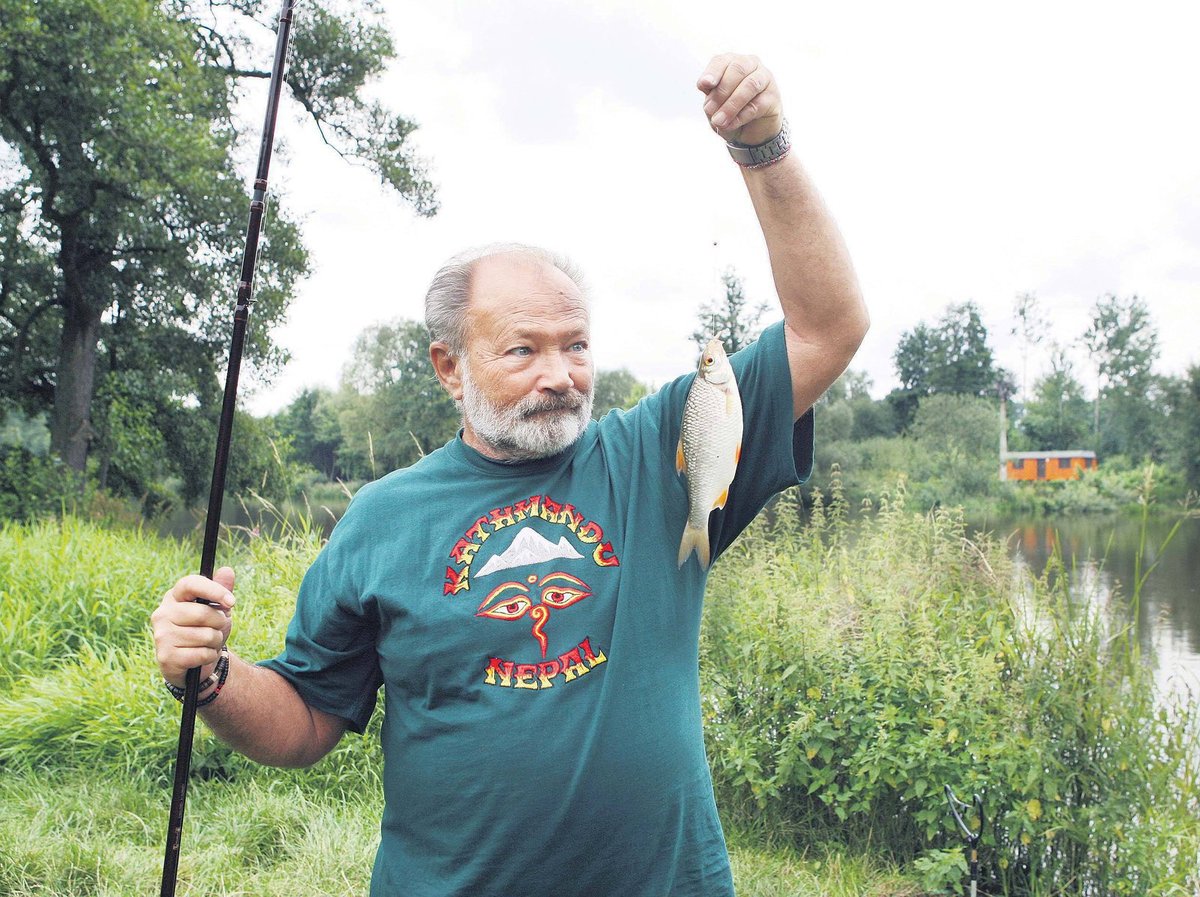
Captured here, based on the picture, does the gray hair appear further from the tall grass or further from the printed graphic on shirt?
the tall grass

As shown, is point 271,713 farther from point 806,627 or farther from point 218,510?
point 806,627

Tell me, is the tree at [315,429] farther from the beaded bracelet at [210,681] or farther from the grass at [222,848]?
the beaded bracelet at [210,681]

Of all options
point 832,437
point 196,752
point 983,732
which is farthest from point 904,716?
point 832,437

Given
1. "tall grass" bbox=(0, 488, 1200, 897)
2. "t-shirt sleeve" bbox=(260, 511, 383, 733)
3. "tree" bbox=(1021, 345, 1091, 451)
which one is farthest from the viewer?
"tree" bbox=(1021, 345, 1091, 451)

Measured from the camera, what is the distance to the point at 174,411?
52.2 ft

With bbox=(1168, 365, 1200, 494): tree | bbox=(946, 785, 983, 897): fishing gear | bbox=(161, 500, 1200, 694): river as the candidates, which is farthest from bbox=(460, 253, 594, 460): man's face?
bbox=(1168, 365, 1200, 494): tree

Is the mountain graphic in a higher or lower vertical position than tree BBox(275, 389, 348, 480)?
lower

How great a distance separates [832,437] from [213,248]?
25.7m

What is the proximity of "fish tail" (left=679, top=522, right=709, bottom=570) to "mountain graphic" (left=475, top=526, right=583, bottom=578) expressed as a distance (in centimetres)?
19

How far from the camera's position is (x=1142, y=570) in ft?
59.7

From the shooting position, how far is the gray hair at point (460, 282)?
2012 millimetres

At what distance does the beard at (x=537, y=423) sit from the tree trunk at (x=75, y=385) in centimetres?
1379

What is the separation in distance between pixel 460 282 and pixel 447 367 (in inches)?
8.1

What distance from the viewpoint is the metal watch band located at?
1.71m
